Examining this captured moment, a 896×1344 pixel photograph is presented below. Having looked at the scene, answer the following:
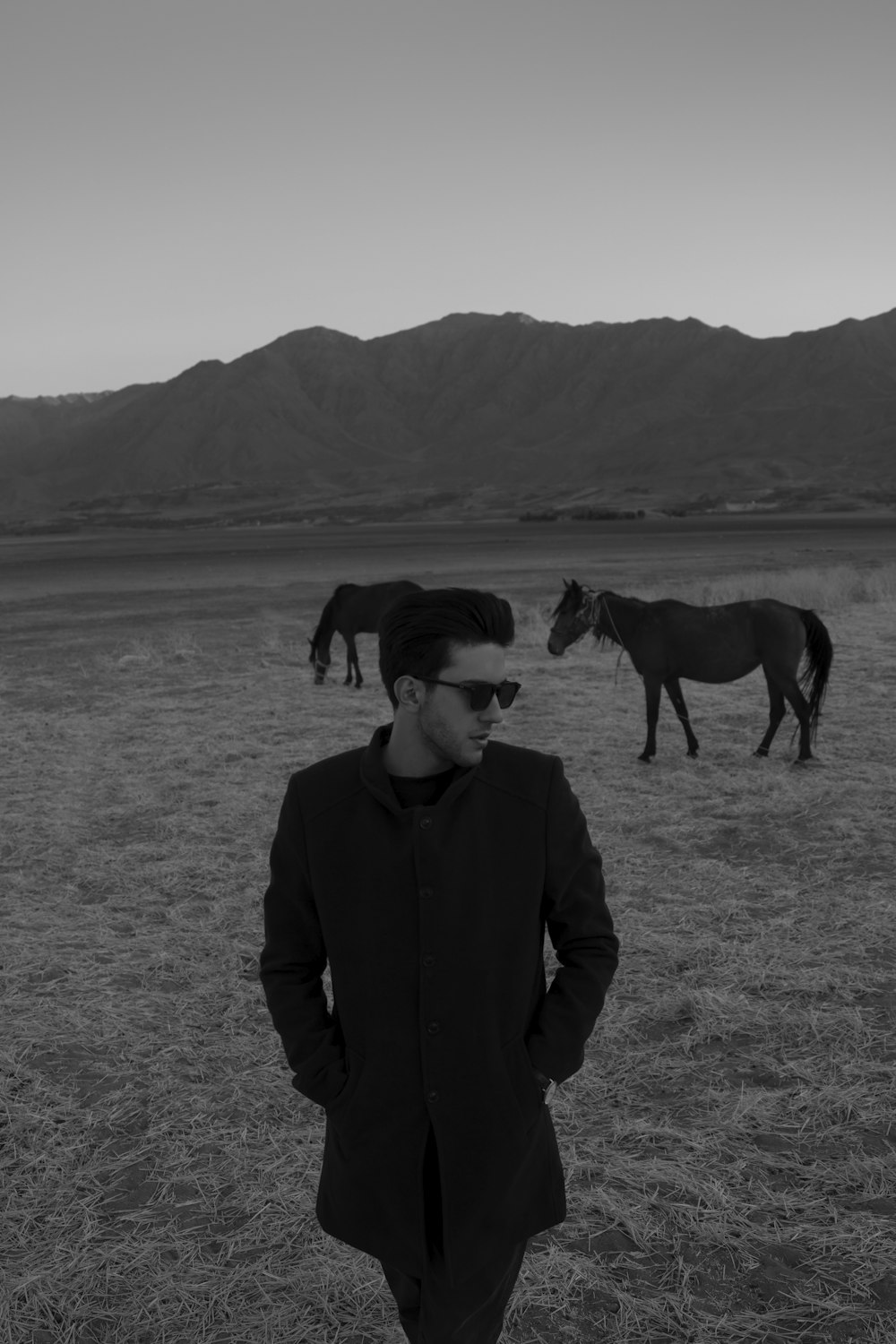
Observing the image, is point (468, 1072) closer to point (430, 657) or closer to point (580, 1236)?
point (430, 657)

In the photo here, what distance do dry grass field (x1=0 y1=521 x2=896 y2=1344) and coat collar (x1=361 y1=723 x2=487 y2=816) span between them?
69.5 inches

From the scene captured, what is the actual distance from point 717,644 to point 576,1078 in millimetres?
5416

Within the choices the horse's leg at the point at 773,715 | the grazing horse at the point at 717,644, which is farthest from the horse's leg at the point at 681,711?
the horse's leg at the point at 773,715

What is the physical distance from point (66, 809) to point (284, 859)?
21.2 ft

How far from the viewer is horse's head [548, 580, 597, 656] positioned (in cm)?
920

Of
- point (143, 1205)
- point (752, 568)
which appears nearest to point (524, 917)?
point (143, 1205)

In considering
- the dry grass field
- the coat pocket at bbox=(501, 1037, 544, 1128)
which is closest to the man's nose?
the coat pocket at bbox=(501, 1037, 544, 1128)

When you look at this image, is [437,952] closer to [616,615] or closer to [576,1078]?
[576,1078]

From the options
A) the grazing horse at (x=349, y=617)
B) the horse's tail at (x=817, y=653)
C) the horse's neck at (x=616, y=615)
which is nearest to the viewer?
the horse's tail at (x=817, y=653)

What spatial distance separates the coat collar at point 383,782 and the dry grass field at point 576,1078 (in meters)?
1.77

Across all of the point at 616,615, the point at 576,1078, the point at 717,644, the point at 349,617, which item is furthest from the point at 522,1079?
the point at 349,617

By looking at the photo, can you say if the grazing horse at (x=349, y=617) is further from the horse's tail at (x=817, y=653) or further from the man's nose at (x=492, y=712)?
the man's nose at (x=492, y=712)

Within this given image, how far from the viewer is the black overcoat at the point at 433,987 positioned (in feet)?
6.45

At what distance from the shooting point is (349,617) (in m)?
13.3
